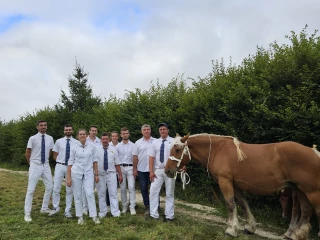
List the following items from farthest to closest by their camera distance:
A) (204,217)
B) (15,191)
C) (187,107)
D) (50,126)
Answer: (50,126) → (15,191) → (187,107) → (204,217)

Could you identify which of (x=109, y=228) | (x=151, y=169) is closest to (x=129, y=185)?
(x=151, y=169)

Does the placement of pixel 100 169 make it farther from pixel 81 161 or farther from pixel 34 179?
pixel 34 179

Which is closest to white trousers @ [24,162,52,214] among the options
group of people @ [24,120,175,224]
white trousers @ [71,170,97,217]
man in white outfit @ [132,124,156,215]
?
group of people @ [24,120,175,224]

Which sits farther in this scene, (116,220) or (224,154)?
(116,220)

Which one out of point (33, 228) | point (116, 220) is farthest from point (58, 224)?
point (116, 220)

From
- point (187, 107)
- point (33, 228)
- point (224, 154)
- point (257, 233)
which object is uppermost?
point (187, 107)

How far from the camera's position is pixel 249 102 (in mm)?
7641

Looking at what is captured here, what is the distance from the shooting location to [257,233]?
646 centimetres

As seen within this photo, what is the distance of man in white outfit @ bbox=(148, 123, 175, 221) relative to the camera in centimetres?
704

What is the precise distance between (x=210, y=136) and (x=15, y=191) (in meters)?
7.74

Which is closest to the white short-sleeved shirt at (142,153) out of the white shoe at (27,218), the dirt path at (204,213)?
the dirt path at (204,213)

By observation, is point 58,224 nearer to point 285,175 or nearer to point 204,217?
point 204,217

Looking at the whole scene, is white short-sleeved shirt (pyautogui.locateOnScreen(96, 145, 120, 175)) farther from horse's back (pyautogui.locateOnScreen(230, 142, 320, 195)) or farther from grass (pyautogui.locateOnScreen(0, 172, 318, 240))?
horse's back (pyautogui.locateOnScreen(230, 142, 320, 195))

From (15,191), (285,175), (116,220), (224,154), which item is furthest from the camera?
(15,191)
